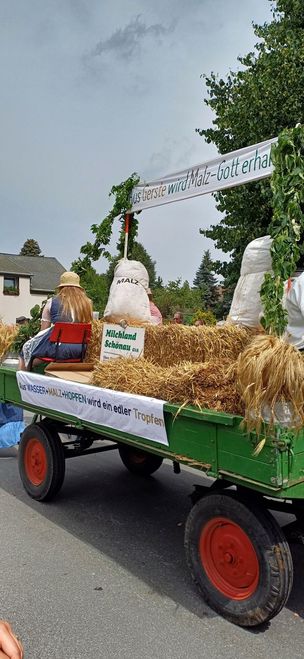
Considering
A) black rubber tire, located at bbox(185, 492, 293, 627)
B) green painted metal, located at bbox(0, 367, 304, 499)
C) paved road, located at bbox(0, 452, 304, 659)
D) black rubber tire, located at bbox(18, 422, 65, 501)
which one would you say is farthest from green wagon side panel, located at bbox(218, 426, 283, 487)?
black rubber tire, located at bbox(18, 422, 65, 501)

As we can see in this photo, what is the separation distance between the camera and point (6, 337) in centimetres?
577

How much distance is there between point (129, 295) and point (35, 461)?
180 cm

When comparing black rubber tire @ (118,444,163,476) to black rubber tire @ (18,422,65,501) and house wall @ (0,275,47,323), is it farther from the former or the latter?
house wall @ (0,275,47,323)

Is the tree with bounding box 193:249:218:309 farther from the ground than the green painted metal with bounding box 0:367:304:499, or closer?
farther from the ground

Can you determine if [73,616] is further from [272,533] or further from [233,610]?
[272,533]

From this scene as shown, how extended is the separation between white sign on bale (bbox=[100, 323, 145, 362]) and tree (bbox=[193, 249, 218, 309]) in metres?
31.7

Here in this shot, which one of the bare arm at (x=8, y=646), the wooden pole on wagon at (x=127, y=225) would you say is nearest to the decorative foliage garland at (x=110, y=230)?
the wooden pole on wagon at (x=127, y=225)

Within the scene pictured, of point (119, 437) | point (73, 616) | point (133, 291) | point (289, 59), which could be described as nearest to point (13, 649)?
point (73, 616)

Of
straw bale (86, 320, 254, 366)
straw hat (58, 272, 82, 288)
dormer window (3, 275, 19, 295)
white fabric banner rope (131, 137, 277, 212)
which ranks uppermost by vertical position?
dormer window (3, 275, 19, 295)

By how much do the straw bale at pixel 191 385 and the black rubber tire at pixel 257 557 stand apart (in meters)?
0.53

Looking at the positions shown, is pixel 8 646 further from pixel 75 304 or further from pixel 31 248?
pixel 31 248

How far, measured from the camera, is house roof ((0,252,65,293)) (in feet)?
120

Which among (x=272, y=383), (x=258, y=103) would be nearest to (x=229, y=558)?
(x=272, y=383)

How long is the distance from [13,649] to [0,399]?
3467mm
